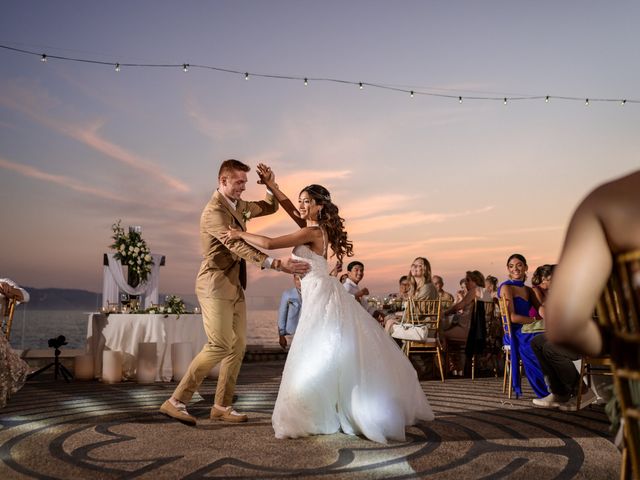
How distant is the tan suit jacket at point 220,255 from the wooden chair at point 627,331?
3.21m

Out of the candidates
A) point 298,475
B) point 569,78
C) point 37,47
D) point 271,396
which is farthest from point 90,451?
point 569,78

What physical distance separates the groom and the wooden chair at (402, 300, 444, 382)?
12.0 ft

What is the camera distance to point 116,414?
15.3 feet

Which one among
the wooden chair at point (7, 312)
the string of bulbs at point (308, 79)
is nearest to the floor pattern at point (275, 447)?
the wooden chair at point (7, 312)

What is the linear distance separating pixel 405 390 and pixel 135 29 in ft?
25.0

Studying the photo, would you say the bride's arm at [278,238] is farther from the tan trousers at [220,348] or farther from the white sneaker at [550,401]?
the white sneaker at [550,401]

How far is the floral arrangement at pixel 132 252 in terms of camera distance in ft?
26.7

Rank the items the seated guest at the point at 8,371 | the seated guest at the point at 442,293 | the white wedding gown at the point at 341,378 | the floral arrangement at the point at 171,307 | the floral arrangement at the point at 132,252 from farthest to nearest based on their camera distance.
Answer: the seated guest at the point at 442,293, the floral arrangement at the point at 132,252, the floral arrangement at the point at 171,307, the seated guest at the point at 8,371, the white wedding gown at the point at 341,378

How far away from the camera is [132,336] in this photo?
748 centimetres

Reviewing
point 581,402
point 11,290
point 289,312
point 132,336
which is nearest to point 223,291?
point 11,290

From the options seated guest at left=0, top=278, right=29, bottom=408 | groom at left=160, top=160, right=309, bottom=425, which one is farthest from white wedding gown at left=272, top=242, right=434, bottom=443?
seated guest at left=0, top=278, right=29, bottom=408

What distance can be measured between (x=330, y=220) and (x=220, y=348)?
1259mm

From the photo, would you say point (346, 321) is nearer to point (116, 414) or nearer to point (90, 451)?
point (90, 451)

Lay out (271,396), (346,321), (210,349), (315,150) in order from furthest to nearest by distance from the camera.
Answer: (315,150), (271,396), (210,349), (346,321)
